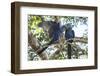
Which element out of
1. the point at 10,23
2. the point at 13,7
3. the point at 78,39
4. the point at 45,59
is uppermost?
the point at 13,7

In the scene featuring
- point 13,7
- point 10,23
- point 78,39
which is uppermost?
point 13,7

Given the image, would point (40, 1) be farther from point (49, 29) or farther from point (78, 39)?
point (78, 39)

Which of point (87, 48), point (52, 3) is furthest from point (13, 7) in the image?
point (87, 48)

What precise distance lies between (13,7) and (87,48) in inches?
28.8

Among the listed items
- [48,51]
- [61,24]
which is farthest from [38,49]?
[61,24]

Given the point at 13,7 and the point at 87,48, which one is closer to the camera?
the point at 13,7

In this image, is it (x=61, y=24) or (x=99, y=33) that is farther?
(x=99, y=33)

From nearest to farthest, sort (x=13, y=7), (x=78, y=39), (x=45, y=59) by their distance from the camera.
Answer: (x=13, y=7) → (x=45, y=59) → (x=78, y=39)

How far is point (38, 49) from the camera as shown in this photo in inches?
71.0

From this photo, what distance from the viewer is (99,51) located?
6.76 feet

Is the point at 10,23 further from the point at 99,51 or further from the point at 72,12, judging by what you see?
the point at 99,51

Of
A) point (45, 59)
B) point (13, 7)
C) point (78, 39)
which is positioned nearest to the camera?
point (13, 7)

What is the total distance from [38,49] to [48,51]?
0.09 m

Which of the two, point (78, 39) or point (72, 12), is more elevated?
point (72, 12)
